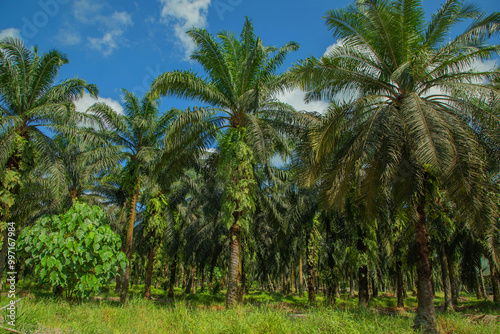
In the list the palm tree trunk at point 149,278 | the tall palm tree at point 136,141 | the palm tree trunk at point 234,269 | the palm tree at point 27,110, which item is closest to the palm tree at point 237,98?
the palm tree trunk at point 234,269

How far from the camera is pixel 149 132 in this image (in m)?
17.8

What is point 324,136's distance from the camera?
10.2 m

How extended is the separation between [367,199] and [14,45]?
1449 cm

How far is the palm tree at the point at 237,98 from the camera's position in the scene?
495 inches

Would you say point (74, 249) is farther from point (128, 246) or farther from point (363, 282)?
point (363, 282)

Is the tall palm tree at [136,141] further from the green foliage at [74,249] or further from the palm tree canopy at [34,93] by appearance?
the green foliage at [74,249]

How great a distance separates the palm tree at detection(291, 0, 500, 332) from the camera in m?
9.06

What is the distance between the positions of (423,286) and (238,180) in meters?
7.09

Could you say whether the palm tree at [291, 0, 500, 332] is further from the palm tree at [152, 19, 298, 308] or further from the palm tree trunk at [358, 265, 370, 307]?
the palm tree trunk at [358, 265, 370, 307]

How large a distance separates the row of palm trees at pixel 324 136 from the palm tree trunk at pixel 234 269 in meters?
0.04

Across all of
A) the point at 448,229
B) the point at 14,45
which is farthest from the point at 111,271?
Answer: the point at 448,229

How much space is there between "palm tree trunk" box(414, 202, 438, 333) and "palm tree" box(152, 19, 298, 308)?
5.38 metres

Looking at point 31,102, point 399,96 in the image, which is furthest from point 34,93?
point 399,96

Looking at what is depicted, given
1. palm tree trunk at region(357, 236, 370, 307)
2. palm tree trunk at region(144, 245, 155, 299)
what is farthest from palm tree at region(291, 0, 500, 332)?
palm tree trunk at region(144, 245, 155, 299)
